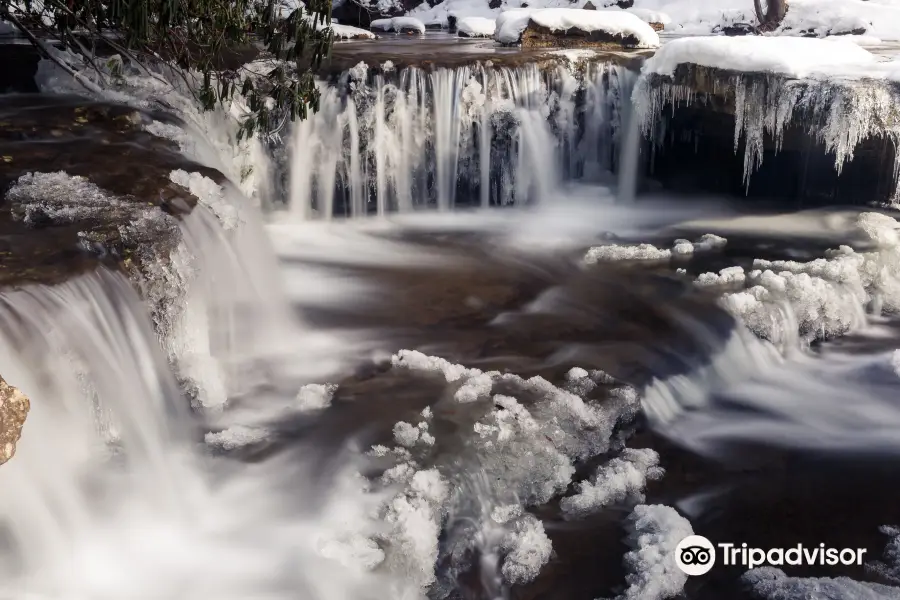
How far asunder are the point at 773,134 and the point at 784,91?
1.61 feet

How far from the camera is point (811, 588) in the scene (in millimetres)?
3084

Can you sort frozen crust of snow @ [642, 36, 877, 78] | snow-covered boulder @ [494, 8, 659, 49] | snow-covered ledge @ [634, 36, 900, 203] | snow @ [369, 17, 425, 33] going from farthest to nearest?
snow @ [369, 17, 425, 33], snow-covered boulder @ [494, 8, 659, 49], frozen crust of snow @ [642, 36, 877, 78], snow-covered ledge @ [634, 36, 900, 203]

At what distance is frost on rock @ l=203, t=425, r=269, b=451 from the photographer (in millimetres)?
3809

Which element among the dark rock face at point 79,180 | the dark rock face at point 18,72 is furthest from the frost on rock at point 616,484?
the dark rock face at point 18,72

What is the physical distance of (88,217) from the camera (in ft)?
13.8

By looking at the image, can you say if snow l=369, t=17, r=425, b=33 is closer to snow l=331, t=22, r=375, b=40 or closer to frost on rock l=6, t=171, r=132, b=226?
snow l=331, t=22, r=375, b=40

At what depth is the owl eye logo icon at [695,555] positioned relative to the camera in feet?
10.6

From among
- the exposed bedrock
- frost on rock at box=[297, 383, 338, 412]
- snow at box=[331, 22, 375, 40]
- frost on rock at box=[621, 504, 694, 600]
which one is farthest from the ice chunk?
snow at box=[331, 22, 375, 40]

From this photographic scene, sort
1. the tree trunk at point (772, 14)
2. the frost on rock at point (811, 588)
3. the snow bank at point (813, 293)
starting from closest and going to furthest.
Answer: the frost on rock at point (811, 588), the snow bank at point (813, 293), the tree trunk at point (772, 14)

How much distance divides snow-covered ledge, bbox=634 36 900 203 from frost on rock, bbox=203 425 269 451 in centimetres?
508

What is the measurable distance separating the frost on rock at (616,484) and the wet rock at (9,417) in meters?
2.13

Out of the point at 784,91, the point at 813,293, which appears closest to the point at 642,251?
the point at 813,293

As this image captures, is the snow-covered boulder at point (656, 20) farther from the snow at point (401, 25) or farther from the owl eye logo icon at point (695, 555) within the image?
the owl eye logo icon at point (695, 555)

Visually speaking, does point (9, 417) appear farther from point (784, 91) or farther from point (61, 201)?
point (784, 91)
